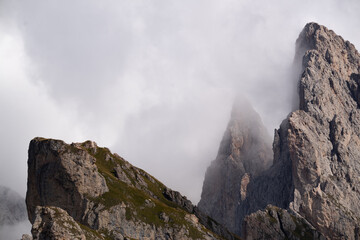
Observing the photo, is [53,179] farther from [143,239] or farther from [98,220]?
[143,239]

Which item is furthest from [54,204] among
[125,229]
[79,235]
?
[79,235]

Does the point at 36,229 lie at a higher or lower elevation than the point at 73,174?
lower

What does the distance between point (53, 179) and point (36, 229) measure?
282 feet

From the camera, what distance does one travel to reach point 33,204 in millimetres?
197250

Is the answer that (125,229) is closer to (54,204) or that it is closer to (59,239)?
(54,204)

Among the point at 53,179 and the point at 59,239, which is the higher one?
the point at 53,179

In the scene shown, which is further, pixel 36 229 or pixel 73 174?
pixel 73 174

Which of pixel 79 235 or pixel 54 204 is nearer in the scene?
pixel 79 235

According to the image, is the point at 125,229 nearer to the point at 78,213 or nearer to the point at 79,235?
the point at 78,213

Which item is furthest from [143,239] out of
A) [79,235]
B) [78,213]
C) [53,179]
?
[79,235]

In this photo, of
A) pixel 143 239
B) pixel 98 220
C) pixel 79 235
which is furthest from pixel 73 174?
pixel 79 235

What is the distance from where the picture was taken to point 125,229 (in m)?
197

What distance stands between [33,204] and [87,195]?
63.8 ft

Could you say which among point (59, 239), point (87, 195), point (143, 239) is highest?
point (87, 195)
